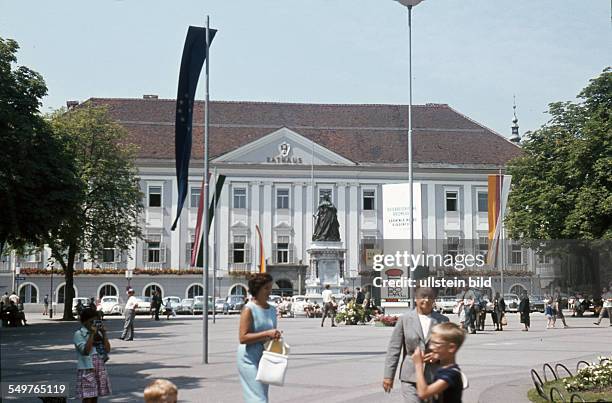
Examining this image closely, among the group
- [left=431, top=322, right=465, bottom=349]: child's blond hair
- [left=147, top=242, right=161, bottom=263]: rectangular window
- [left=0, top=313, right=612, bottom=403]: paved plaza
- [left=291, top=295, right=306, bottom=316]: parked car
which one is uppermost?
[left=147, top=242, right=161, bottom=263]: rectangular window

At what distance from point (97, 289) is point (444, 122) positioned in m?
35.5

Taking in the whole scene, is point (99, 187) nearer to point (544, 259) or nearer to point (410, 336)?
point (544, 259)

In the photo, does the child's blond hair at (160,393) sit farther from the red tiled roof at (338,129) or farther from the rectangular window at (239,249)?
the red tiled roof at (338,129)

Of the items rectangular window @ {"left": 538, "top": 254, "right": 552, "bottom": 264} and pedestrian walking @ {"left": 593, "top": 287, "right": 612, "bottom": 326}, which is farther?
rectangular window @ {"left": 538, "top": 254, "right": 552, "bottom": 264}

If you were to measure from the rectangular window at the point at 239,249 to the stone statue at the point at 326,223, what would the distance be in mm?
28099

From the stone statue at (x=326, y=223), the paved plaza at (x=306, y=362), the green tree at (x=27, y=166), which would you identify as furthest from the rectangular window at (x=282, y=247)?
the paved plaza at (x=306, y=362)

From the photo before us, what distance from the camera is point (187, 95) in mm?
19469

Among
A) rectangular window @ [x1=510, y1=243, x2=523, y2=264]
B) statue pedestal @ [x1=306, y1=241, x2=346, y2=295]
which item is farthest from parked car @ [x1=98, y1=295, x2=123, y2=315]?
rectangular window @ [x1=510, y1=243, x2=523, y2=264]

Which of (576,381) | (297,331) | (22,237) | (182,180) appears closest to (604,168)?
(297,331)

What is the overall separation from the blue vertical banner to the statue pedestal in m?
27.9

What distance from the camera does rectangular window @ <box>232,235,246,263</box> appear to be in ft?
248

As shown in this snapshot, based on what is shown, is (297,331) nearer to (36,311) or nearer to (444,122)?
(36,311)

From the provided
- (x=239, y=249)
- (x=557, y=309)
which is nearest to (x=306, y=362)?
(x=557, y=309)

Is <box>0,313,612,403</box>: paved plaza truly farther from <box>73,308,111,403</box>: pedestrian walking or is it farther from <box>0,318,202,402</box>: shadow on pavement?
<box>73,308,111,403</box>: pedestrian walking
